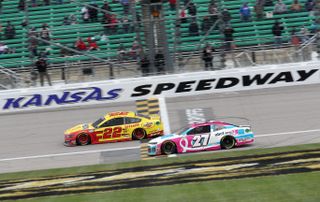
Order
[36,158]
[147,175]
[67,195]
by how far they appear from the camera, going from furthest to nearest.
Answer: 1. [36,158]
2. [147,175]
3. [67,195]

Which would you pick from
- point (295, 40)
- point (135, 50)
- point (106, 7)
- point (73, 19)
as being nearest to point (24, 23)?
point (73, 19)

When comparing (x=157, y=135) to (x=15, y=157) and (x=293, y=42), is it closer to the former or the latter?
(x=15, y=157)

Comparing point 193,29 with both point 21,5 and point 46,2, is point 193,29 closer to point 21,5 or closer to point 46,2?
point 46,2

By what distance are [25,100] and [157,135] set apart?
7258 mm

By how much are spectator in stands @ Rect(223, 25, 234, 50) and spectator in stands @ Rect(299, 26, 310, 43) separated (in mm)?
3051

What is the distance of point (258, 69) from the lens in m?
27.6

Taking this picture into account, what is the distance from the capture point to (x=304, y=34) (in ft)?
94.9

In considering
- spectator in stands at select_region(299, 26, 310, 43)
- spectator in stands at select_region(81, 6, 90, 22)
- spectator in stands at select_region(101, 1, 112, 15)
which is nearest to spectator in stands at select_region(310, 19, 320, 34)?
spectator in stands at select_region(299, 26, 310, 43)

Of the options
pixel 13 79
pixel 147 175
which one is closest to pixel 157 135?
pixel 147 175

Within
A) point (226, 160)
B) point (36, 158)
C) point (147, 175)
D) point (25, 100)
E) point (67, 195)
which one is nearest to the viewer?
point (67, 195)

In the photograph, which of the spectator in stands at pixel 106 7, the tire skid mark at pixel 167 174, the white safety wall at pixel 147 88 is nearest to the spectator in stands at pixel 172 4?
the spectator in stands at pixel 106 7

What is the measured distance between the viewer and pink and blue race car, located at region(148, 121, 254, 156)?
20.2 metres

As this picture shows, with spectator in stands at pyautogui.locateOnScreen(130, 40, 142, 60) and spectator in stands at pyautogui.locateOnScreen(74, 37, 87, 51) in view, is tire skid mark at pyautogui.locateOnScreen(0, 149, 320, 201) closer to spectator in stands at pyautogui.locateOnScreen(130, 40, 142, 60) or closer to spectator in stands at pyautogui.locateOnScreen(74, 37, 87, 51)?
spectator in stands at pyautogui.locateOnScreen(130, 40, 142, 60)

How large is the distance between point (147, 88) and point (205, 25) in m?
4.20
